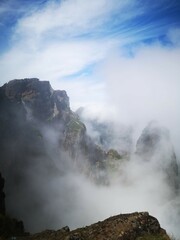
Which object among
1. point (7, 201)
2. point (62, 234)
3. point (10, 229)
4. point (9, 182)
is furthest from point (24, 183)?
point (62, 234)

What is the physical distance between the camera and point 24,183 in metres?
199

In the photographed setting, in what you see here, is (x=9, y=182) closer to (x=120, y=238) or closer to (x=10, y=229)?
(x=10, y=229)

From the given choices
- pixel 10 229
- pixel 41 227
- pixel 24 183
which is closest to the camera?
pixel 10 229

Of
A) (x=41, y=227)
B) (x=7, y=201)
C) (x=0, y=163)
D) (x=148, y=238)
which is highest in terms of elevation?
(x=0, y=163)

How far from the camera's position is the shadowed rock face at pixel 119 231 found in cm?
3438

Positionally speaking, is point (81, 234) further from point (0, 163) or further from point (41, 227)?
point (0, 163)

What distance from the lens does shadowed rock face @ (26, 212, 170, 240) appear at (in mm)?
34375

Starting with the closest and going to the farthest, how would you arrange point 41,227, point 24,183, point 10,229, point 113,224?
point 113,224, point 10,229, point 41,227, point 24,183

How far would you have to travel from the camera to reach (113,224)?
121ft

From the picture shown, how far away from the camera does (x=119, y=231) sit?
35219 mm

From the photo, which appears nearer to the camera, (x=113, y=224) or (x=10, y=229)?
(x=113, y=224)

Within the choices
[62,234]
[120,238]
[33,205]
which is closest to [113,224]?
[120,238]

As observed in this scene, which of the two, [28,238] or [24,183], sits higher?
[24,183]

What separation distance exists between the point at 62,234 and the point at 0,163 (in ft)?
548
